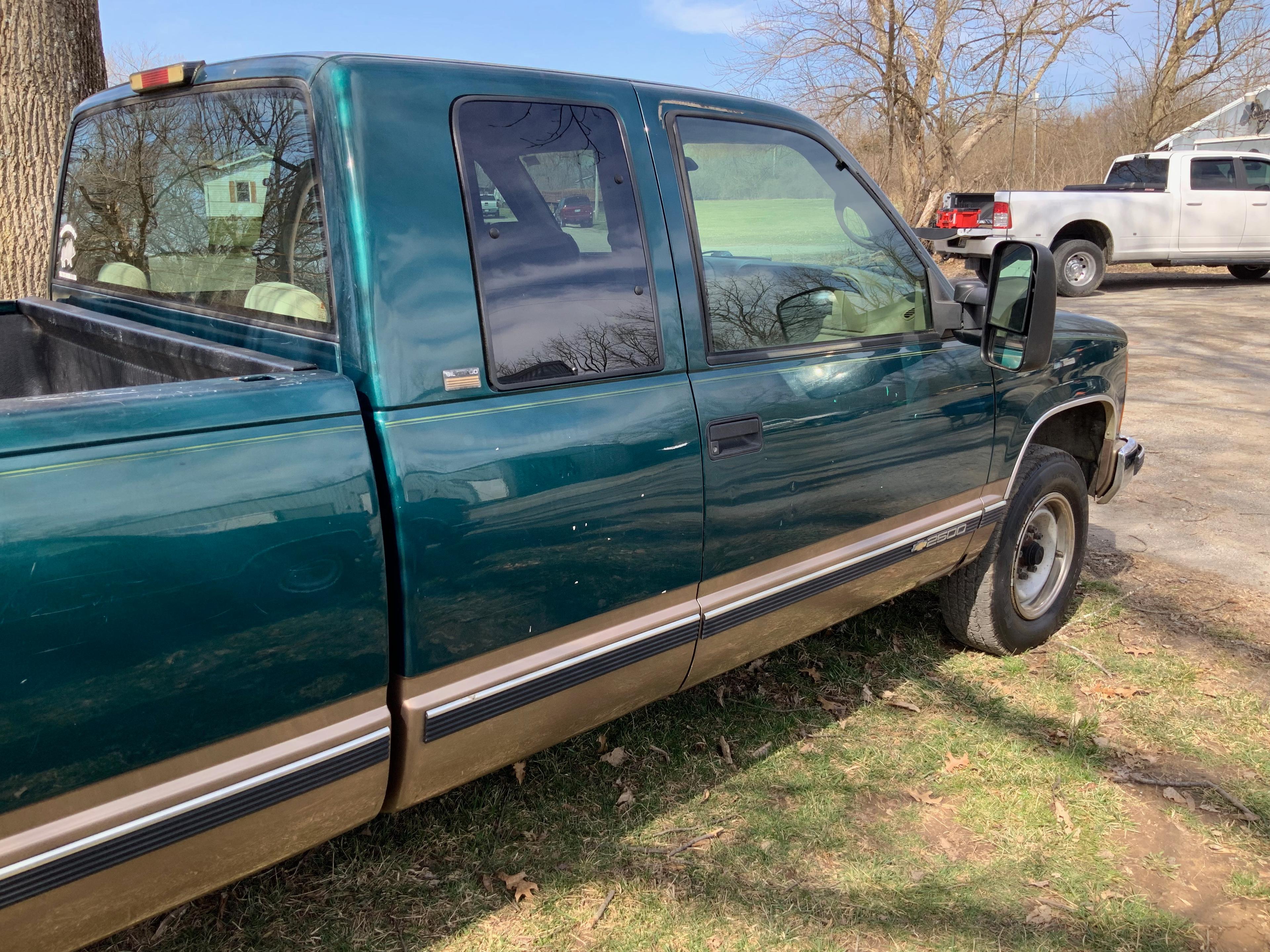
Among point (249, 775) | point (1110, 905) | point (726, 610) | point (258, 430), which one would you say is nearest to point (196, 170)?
point (258, 430)

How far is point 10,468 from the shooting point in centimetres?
151

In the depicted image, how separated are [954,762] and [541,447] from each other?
2.02 metres

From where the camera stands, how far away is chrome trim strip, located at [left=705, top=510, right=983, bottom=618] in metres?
2.71

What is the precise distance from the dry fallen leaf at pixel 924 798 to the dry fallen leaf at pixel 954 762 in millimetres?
150

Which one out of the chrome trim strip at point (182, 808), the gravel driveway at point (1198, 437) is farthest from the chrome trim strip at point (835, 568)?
the gravel driveway at point (1198, 437)

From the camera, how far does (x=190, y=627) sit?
1.69 meters

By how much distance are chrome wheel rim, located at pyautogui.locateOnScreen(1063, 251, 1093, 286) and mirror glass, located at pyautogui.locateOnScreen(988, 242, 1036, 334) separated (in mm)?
12261

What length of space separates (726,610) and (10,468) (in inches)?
68.1

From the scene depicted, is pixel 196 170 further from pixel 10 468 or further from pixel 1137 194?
pixel 1137 194

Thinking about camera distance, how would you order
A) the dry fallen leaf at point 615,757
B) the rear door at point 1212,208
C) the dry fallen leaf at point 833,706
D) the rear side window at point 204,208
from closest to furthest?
the rear side window at point 204,208
the dry fallen leaf at point 615,757
the dry fallen leaf at point 833,706
the rear door at point 1212,208

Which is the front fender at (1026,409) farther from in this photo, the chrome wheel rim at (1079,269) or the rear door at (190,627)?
the chrome wheel rim at (1079,269)

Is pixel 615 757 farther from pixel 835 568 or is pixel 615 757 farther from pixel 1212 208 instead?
pixel 1212 208

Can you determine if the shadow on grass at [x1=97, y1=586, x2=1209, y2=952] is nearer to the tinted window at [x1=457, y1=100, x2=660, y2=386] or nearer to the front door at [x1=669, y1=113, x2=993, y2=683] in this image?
the front door at [x1=669, y1=113, x2=993, y2=683]

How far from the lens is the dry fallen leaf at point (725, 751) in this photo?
10.9 ft
